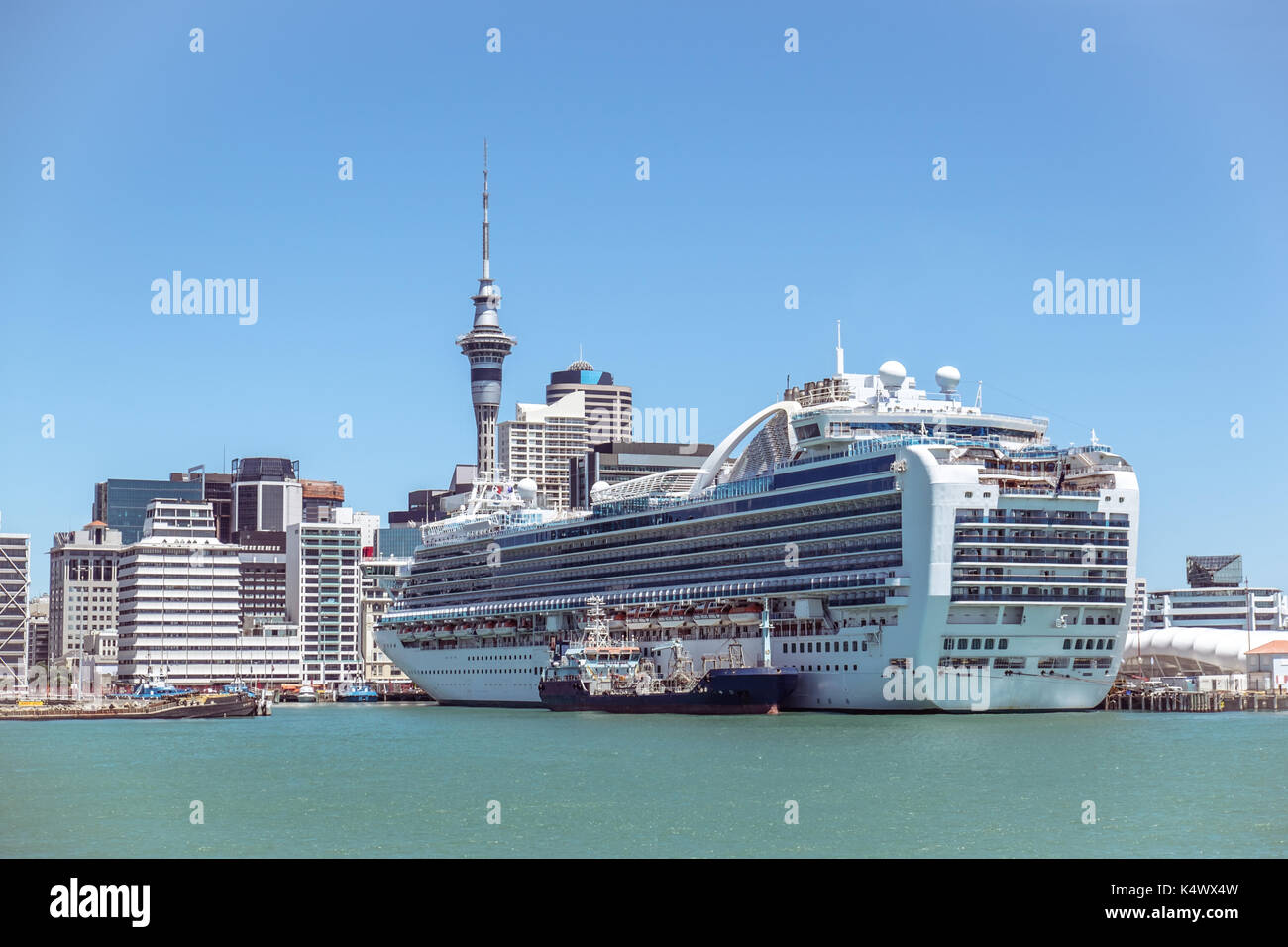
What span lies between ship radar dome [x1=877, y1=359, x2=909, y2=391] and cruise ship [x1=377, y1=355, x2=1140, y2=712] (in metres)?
0.12

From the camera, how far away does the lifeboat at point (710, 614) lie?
392 feet

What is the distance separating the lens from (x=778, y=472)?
115 meters

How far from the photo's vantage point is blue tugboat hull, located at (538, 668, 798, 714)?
107000 millimetres

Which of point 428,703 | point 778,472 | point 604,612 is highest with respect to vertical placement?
point 778,472

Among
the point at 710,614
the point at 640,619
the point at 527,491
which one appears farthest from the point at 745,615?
the point at 527,491

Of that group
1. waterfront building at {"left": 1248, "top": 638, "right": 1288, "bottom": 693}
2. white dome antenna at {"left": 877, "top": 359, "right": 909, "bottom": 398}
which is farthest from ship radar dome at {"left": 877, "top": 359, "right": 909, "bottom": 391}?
waterfront building at {"left": 1248, "top": 638, "right": 1288, "bottom": 693}

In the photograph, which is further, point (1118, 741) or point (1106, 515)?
point (1106, 515)

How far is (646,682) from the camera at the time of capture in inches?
4670

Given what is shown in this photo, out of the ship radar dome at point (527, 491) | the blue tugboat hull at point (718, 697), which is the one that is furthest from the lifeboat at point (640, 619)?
the ship radar dome at point (527, 491)

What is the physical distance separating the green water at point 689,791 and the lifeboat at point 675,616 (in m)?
24.2

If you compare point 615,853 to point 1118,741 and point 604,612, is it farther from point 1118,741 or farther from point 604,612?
point 604,612
